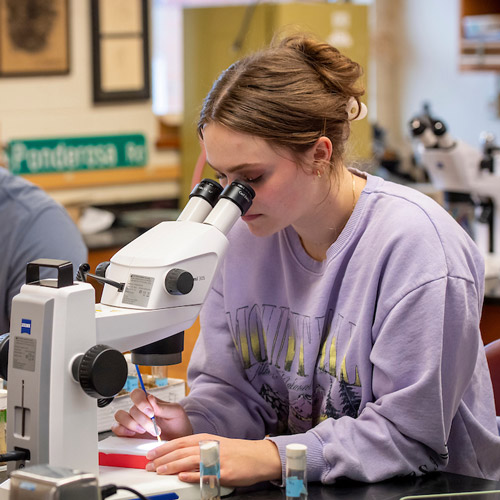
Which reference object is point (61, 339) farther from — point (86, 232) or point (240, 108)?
point (86, 232)

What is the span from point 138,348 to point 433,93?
4464mm

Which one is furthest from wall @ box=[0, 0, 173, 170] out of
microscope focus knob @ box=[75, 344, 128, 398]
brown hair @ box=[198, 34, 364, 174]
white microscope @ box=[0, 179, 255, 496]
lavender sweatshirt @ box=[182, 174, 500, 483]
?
microscope focus knob @ box=[75, 344, 128, 398]

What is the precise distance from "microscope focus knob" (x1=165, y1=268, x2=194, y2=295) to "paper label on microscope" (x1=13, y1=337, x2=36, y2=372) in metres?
0.20

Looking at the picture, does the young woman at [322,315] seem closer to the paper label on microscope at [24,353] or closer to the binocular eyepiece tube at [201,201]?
the binocular eyepiece tube at [201,201]

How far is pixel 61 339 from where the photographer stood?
1227 millimetres

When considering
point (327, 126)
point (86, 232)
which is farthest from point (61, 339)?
point (86, 232)

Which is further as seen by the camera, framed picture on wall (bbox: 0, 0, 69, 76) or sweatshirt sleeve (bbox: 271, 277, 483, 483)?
framed picture on wall (bbox: 0, 0, 69, 76)

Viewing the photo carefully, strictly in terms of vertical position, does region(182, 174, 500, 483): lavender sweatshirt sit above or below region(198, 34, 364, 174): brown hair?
below

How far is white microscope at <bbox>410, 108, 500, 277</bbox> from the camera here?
321cm

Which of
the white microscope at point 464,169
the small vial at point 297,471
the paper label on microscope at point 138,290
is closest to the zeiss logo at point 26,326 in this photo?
the paper label on microscope at point 138,290

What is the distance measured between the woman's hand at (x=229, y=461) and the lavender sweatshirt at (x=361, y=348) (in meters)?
0.04

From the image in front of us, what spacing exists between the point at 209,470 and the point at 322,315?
399 millimetres

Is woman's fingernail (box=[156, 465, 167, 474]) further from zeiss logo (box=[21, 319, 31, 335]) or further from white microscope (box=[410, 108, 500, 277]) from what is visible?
white microscope (box=[410, 108, 500, 277])

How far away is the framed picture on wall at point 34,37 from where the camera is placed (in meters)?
4.28
